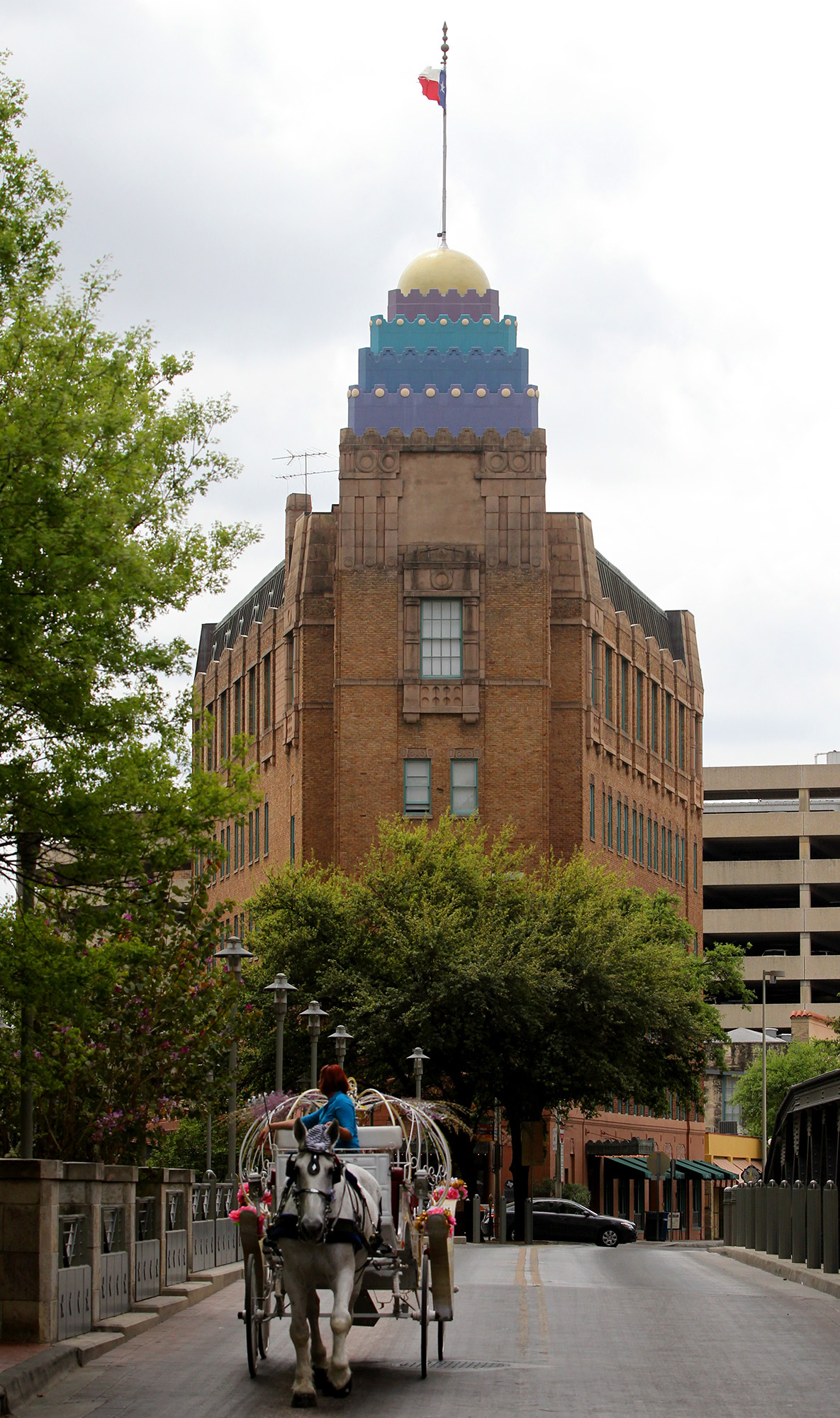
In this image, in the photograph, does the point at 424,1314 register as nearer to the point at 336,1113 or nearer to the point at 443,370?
the point at 336,1113

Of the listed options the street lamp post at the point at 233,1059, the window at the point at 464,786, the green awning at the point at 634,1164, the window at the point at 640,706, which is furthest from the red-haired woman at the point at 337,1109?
the window at the point at 640,706

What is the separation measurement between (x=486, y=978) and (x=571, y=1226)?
30.8ft

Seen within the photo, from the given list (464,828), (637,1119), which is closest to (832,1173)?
(464,828)

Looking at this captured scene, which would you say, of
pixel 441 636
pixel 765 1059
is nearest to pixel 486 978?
pixel 441 636

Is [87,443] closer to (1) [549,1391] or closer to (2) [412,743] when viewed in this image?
(1) [549,1391]

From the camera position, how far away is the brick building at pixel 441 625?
67000mm

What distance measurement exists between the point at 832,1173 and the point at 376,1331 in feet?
57.9

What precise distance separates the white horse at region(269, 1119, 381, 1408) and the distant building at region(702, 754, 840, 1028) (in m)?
102

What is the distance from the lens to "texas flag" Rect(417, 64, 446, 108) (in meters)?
72.4

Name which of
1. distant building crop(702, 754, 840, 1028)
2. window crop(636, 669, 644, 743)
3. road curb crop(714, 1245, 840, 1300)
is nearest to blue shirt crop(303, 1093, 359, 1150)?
road curb crop(714, 1245, 840, 1300)

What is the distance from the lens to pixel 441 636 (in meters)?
67.6

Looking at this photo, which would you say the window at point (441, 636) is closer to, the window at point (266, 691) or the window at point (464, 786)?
Answer: the window at point (464, 786)

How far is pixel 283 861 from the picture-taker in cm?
6981

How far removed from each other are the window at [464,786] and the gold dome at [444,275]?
1911cm
